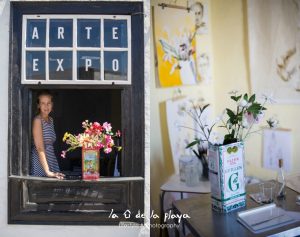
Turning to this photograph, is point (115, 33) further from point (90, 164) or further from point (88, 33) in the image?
point (90, 164)

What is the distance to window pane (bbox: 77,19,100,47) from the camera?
3.98 ft

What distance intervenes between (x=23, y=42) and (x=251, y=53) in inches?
55.5

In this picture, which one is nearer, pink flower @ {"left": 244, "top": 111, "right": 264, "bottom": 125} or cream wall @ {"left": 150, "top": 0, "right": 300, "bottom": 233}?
pink flower @ {"left": 244, "top": 111, "right": 264, "bottom": 125}

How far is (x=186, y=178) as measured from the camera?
5.98ft

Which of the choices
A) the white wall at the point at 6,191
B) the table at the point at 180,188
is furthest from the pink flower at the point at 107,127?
the table at the point at 180,188

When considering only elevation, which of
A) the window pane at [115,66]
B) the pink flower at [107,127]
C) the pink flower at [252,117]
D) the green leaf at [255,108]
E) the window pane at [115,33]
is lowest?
the pink flower at [107,127]

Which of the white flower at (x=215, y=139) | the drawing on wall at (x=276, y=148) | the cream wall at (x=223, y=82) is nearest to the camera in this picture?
the white flower at (x=215, y=139)

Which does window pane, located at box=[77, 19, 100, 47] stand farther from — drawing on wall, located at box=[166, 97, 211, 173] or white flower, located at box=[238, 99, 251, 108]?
drawing on wall, located at box=[166, 97, 211, 173]

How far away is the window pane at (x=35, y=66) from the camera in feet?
3.96

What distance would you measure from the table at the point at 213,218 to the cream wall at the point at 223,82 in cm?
63

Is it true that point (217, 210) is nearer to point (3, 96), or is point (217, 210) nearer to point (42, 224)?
point (42, 224)

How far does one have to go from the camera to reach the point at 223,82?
2.09 m

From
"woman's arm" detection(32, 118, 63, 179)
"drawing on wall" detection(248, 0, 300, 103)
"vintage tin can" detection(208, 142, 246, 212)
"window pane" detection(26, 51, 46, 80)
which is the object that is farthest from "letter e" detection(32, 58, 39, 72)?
"drawing on wall" detection(248, 0, 300, 103)

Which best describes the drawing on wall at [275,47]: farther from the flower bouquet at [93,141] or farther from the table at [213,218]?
the flower bouquet at [93,141]
